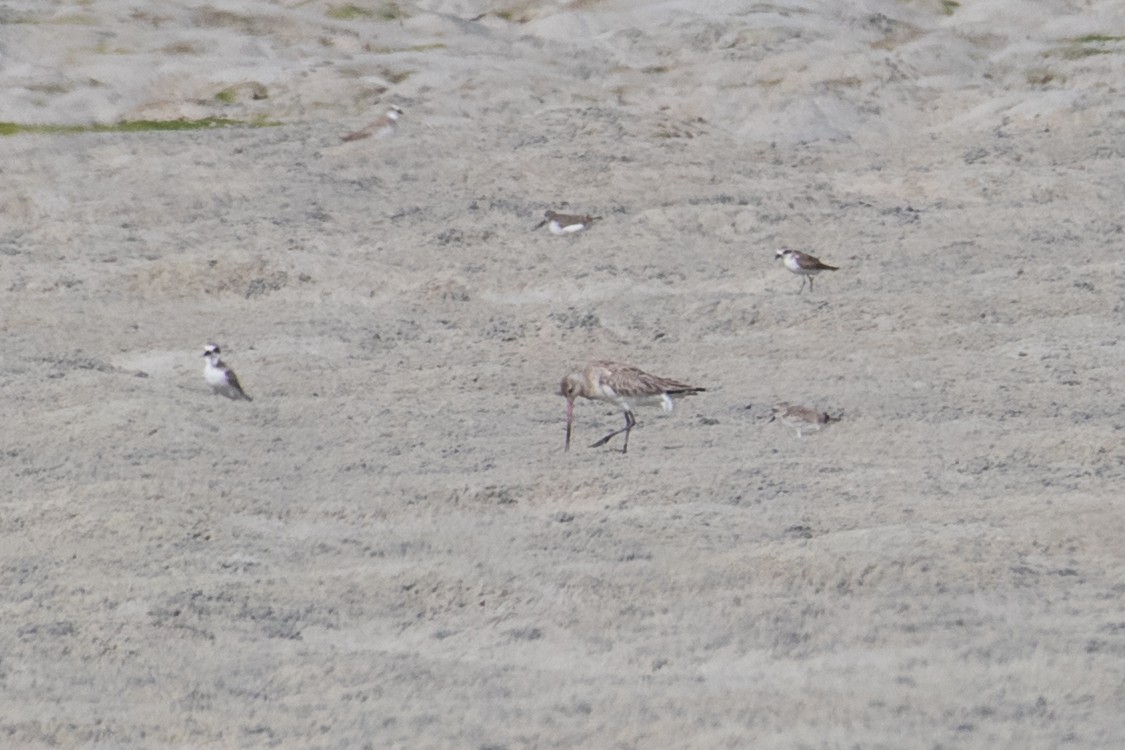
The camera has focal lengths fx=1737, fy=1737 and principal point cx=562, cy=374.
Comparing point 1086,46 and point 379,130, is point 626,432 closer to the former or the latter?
point 379,130

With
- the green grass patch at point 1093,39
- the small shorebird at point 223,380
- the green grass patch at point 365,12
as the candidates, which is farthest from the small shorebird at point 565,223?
the green grass patch at point 365,12

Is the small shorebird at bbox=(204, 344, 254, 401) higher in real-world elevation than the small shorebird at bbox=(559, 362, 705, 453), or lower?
lower

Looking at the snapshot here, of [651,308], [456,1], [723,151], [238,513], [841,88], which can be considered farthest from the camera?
[456,1]

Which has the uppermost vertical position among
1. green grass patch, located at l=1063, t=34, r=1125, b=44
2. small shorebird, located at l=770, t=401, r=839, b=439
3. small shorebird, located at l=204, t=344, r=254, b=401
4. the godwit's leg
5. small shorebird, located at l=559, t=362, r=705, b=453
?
small shorebird, located at l=559, t=362, r=705, b=453

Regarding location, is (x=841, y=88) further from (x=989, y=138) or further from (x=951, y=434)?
(x=951, y=434)

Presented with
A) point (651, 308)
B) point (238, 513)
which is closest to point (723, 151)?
point (651, 308)

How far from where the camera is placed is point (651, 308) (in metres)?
19.5

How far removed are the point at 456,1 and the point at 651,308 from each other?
1028 inches

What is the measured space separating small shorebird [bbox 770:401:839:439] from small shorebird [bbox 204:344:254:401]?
5.01 meters

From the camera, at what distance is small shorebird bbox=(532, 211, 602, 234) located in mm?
21875

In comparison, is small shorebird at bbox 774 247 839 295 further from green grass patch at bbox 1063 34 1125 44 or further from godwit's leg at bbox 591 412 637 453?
green grass patch at bbox 1063 34 1125 44

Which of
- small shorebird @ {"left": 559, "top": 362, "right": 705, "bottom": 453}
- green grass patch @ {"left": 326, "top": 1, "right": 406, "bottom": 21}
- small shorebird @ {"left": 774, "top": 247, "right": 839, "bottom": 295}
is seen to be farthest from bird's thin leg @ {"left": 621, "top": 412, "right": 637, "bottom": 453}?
green grass patch @ {"left": 326, "top": 1, "right": 406, "bottom": 21}

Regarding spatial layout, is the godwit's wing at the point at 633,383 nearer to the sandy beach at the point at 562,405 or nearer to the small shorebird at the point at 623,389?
the small shorebird at the point at 623,389

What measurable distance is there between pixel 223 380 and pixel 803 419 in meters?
5.32
